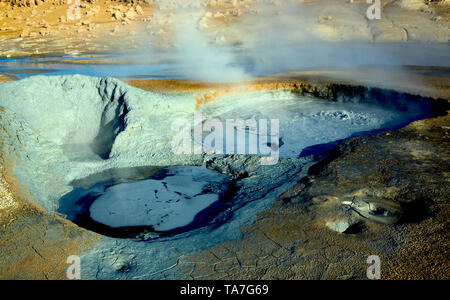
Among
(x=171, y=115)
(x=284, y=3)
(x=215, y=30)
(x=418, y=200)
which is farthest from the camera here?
(x=284, y=3)

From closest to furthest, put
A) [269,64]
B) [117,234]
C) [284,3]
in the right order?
1. [117,234]
2. [269,64]
3. [284,3]

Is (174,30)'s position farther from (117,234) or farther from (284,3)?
(117,234)
